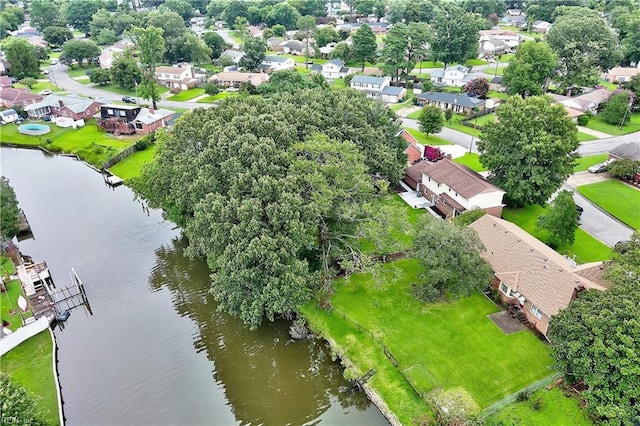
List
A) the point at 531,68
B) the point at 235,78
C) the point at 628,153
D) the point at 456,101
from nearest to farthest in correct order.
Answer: the point at 628,153 < the point at 531,68 < the point at 456,101 < the point at 235,78

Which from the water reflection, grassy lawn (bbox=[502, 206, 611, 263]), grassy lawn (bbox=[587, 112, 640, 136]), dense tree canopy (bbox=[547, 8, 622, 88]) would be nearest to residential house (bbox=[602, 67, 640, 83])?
dense tree canopy (bbox=[547, 8, 622, 88])

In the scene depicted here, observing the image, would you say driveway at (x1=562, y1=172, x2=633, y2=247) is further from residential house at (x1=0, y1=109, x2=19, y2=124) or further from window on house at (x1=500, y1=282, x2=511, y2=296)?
residential house at (x1=0, y1=109, x2=19, y2=124)

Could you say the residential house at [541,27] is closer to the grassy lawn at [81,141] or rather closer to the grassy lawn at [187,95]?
the grassy lawn at [187,95]

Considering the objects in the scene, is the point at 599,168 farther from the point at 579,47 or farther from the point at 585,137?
the point at 579,47

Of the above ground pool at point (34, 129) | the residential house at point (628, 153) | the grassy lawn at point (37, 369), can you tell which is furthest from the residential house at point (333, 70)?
the grassy lawn at point (37, 369)

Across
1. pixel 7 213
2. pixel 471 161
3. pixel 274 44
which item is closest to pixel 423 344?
pixel 471 161

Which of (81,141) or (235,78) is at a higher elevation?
(235,78)
